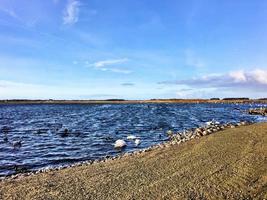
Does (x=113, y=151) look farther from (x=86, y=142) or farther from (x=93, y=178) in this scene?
(x=93, y=178)

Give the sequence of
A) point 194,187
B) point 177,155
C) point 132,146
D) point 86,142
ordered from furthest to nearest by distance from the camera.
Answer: point 86,142 → point 132,146 → point 177,155 → point 194,187

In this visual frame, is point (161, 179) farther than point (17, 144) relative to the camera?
No

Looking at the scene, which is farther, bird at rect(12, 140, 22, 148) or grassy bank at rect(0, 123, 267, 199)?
bird at rect(12, 140, 22, 148)

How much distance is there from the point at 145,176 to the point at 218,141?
9.47 m

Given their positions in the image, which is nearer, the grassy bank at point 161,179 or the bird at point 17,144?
the grassy bank at point 161,179

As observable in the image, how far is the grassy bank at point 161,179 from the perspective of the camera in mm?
10820

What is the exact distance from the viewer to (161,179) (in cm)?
1238

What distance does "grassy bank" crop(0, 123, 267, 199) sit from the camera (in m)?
10.8

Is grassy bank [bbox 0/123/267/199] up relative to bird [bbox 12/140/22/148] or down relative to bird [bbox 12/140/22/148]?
up

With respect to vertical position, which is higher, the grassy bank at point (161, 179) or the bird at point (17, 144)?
the grassy bank at point (161, 179)

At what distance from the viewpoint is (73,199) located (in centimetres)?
1055

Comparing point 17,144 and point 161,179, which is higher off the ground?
point 161,179

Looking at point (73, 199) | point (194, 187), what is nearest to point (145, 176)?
point (194, 187)

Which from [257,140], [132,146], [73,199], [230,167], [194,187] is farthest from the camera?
[132,146]
